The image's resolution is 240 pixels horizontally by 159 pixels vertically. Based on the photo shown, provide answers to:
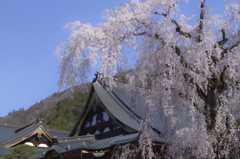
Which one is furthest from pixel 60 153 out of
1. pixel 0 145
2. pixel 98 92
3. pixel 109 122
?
pixel 0 145

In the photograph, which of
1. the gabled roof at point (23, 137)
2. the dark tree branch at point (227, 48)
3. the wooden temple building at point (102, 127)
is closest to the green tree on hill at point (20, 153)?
the wooden temple building at point (102, 127)

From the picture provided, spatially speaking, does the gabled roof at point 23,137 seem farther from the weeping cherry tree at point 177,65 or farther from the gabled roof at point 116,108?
the weeping cherry tree at point 177,65

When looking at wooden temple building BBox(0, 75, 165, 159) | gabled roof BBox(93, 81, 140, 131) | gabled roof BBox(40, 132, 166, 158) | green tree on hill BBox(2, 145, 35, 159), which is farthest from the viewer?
green tree on hill BBox(2, 145, 35, 159)

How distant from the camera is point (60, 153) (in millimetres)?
9672

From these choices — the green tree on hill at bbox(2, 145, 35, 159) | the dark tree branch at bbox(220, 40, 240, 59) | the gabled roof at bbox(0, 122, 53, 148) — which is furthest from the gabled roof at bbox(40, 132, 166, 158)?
the gabled roof at bbox(0, 122, 53, 148)

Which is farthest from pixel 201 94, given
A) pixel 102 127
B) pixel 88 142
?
pixel 102 127

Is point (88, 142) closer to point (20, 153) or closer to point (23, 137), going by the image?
point (20, 153)

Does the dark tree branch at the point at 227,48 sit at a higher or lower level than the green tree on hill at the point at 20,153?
higher

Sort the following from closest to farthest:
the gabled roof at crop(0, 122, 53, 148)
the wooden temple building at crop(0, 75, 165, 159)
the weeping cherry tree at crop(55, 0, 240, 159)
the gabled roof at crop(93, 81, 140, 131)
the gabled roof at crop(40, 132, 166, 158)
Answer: the weeping cherry tree at crop(55, 0, 240, 159) < the gabled roof at crop(40, 132, 166, 158) < the wooden temple building at crop(0, 75, 165, 159) < the gabled roof at crop(93, 81, 140, 131) < the gabled roof at crop(0, 122, 53, 148)

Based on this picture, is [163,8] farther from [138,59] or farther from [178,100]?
[178,100]

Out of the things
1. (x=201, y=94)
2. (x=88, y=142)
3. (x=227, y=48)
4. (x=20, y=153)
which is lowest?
(x=20, y=153)

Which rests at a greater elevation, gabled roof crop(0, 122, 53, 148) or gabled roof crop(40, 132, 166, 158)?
gabled roof crop(0, 122, 53, 148)

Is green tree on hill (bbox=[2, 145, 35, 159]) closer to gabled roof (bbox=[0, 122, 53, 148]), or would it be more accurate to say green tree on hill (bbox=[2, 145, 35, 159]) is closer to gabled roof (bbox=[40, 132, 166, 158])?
gabled roof (bbox=[40, 132, 166, 158])

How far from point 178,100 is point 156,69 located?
2.95 ft
